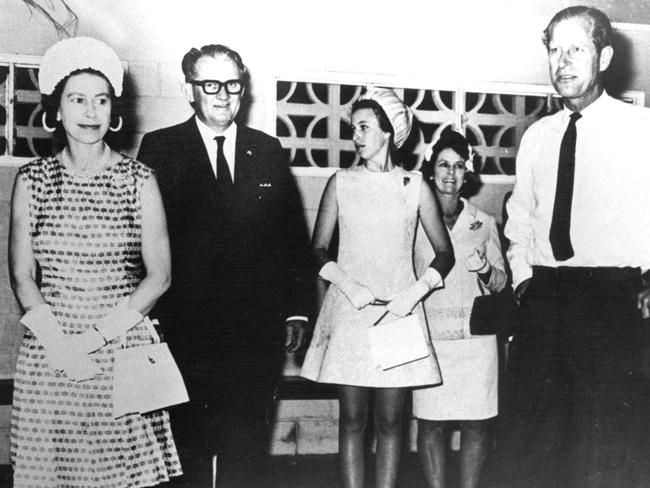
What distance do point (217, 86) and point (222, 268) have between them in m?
0.55

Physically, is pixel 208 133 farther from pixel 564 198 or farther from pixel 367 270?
pixel 564 198

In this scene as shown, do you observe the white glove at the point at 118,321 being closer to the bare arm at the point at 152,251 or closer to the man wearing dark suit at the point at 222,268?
the bare arm at the point at 152,251

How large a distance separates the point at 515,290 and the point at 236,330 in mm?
873

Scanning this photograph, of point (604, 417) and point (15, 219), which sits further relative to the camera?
point (604, 417)

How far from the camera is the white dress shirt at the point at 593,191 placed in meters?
2.03

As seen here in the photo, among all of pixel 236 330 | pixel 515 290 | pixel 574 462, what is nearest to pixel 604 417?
pixel 574 462

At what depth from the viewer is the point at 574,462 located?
2.07 metres

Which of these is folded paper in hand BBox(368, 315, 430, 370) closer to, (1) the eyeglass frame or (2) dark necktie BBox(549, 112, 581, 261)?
(2) dark necktie BBox(549, 112, 581, 261)

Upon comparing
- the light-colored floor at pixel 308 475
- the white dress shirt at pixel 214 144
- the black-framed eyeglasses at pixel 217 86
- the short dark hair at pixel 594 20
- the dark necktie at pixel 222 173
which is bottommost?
the light-colored floor at pixel 308 475

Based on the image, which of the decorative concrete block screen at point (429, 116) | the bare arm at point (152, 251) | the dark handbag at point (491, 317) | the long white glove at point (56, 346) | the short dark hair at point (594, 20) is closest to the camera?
the long white glove at point (56, 346)

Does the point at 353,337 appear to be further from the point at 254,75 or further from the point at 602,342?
the point at 254,75

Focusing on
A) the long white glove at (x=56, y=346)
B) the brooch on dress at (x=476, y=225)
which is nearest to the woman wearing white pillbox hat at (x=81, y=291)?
the long white glove at (x=56, y=346)

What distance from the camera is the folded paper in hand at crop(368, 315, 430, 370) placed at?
1.96m

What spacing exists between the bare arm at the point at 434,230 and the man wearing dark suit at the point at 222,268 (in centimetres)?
39
